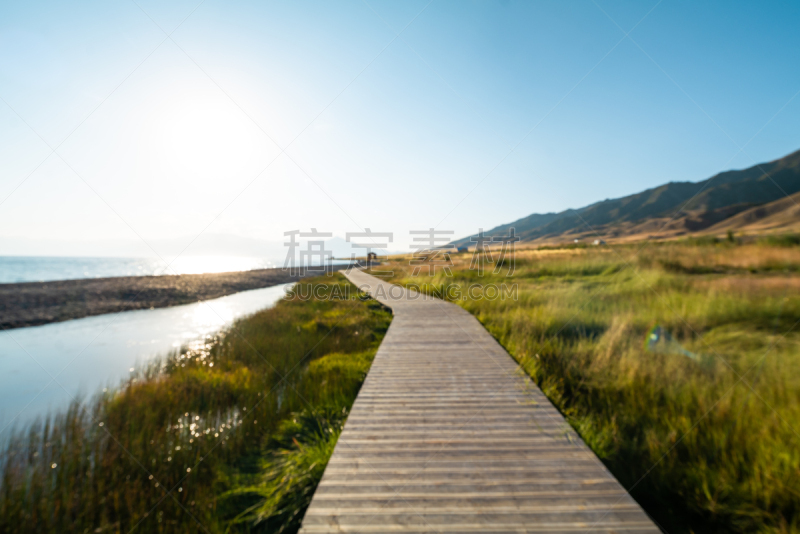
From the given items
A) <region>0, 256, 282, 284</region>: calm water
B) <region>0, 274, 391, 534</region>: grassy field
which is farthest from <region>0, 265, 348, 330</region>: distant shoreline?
<region>0, 256, 282, 284</region>: calm water

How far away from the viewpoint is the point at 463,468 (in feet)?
9.29

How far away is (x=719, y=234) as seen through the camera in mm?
10617

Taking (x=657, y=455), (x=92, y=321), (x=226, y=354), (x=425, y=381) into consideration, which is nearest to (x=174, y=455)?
(x=425, y=381)

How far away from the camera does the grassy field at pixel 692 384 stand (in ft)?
8.36

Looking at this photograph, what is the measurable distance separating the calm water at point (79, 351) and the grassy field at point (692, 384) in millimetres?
8351

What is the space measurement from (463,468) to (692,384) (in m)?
3.05

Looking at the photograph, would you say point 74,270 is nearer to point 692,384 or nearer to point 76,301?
point 76,301

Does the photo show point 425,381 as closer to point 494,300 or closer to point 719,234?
point 494,300

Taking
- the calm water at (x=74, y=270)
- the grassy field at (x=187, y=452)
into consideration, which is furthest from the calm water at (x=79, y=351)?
the calm water at (x=74, y=270)

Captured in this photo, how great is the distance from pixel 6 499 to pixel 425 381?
4.55 metres

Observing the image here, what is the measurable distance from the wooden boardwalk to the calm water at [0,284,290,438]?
5.92m

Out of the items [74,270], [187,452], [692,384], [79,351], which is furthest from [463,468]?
[74,270]

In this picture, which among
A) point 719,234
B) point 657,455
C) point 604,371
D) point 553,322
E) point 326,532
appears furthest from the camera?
point 719,234

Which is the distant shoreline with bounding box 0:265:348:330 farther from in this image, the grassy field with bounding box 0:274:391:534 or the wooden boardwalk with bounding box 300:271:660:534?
the wooden boardwalk with bounding box 300:271:660:534
